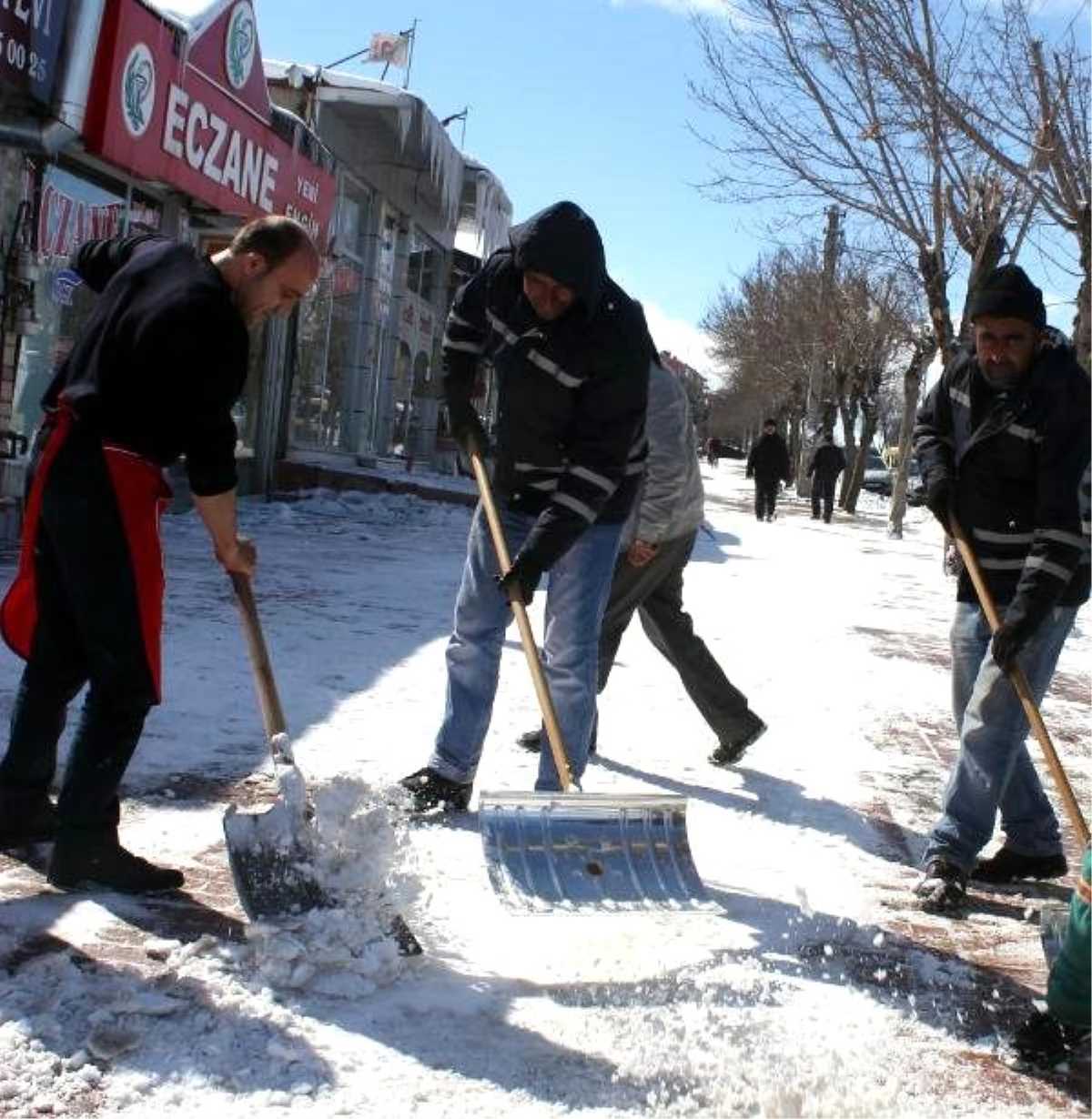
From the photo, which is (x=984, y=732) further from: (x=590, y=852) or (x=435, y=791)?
(x=435, y=791)

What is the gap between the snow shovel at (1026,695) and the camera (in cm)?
379

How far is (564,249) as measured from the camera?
3.90 m

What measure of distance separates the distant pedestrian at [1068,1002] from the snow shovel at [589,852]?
2.55ft

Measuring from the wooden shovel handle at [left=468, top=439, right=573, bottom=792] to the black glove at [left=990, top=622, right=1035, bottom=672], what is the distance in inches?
49.1

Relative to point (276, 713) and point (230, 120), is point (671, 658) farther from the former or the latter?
point (230, 120)

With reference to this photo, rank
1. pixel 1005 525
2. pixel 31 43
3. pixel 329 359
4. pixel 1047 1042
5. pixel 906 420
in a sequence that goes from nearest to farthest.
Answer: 1. pixel 1047 1042
2. pixel 1005 525
3. pixel 31 43
4. pixel 329 359
5. pixel 906 420

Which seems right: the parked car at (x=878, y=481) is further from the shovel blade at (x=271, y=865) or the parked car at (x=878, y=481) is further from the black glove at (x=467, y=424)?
the shovel blade at (x=271, y=865)

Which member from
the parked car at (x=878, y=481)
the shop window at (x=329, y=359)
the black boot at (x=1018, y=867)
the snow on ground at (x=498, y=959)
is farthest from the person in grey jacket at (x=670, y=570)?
the parked car at (x=878, y=481)

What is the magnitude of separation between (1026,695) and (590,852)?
1351 mm

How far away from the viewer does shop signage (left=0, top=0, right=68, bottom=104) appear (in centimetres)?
805

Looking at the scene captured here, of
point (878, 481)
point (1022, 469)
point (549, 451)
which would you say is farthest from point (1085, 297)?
point (878, 481)

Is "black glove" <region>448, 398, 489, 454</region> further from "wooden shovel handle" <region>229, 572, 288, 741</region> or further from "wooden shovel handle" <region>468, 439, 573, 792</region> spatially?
"wooden shovel handle" <region>229, 572, 288, 741</region>

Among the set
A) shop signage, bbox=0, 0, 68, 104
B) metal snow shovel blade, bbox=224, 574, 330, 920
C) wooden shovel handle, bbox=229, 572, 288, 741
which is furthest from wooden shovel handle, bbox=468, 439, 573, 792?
shop signage, bbox=0, 0, 68, 104

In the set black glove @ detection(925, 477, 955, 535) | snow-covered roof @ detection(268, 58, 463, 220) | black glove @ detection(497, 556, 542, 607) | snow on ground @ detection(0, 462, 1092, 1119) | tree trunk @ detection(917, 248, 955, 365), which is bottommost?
snow on ground @ detection(0, 462, 1092, 1119)
